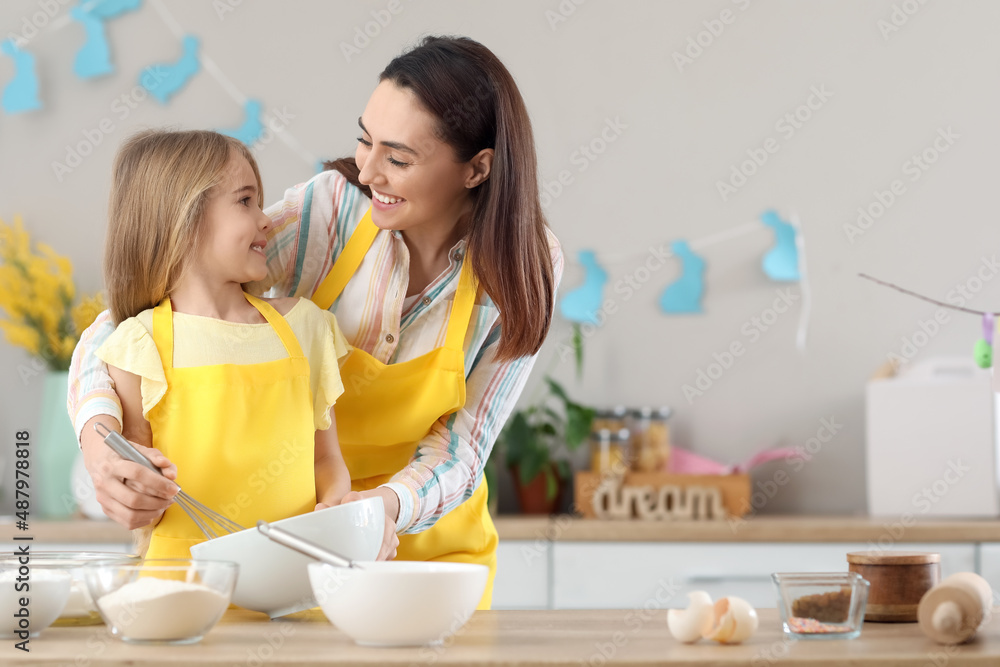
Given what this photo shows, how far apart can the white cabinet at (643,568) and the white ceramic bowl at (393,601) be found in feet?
4.32

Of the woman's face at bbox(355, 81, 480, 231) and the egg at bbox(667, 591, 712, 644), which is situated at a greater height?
the woman's face at bbox(355, 81, 480, 231)

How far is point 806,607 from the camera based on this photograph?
2.79 ft

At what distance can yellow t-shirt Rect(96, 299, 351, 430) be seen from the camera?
111 cm

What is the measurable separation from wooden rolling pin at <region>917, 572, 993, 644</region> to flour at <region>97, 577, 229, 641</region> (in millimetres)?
569

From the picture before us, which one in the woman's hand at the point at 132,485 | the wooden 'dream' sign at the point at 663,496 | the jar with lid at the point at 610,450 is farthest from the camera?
the jar with lid at the point at 610,450

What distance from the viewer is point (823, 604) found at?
0.85 m

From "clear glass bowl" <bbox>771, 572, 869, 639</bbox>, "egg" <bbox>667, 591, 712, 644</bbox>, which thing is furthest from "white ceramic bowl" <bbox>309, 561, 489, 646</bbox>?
"clear glass bowl" <bbox>771, 572, 869, 639</bbox>

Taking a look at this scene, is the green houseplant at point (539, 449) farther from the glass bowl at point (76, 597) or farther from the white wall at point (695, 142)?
the glass bowl at point (76, 597)

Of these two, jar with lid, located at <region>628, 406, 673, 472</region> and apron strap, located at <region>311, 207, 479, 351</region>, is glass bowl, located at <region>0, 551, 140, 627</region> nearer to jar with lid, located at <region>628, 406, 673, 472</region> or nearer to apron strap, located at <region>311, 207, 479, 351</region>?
apron strap, located at <region>311, 207, 479, 351</region>

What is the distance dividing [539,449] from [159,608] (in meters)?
1.65

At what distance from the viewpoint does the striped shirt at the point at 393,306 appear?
137cm

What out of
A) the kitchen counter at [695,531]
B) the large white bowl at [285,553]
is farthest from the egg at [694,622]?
the kitchen counter at [695,531]

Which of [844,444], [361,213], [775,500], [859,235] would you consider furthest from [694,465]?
[361,213]

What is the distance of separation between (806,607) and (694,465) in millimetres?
1594
